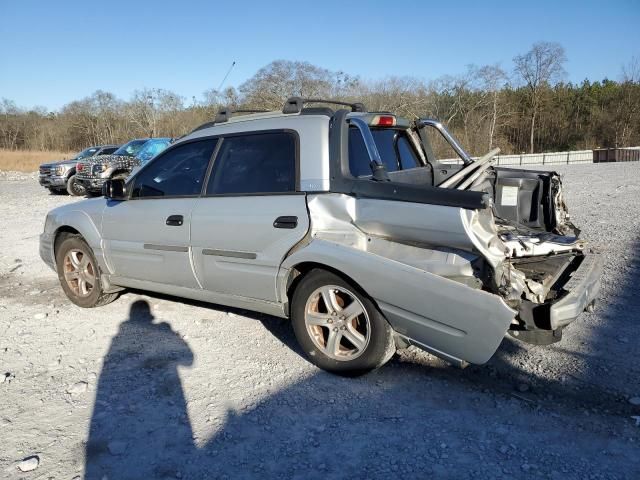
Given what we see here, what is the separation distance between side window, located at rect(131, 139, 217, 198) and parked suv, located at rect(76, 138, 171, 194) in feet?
38.5

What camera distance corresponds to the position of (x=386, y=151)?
4230 mm

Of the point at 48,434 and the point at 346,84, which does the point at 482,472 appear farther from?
the point at 346,84

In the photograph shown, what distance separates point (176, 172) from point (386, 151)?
1860 millimetres

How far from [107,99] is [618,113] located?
178ft

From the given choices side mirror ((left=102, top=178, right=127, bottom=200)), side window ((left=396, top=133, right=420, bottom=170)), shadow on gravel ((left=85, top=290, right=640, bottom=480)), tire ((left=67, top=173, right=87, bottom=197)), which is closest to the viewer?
shadow on gravel ((left=85, top=290, right=640, bottom=480))

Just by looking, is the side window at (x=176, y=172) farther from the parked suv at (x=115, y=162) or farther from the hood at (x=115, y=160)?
the hood at (x=115, y=160)

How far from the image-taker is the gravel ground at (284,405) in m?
2.66

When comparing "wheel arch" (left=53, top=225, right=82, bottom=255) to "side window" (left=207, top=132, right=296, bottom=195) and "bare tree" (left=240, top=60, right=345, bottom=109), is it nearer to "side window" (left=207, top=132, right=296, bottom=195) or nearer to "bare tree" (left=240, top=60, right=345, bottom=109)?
"side window" (left=207, top=132, right=296, bottom=195)

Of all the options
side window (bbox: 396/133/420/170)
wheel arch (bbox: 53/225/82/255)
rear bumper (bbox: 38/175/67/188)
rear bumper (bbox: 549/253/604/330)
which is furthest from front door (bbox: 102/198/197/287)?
rear bumper (bbox: 38/175/67/188)

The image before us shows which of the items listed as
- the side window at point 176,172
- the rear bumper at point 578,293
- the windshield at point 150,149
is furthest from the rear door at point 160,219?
the windshield at point 150,149

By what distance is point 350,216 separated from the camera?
3477 mm

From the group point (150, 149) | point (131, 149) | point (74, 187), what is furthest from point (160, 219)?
point (74, 187)

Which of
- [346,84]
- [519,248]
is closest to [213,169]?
[519,248]

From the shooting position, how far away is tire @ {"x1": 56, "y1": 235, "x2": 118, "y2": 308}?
5180mm
